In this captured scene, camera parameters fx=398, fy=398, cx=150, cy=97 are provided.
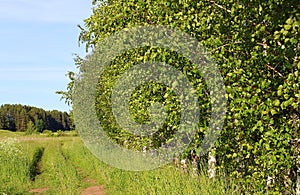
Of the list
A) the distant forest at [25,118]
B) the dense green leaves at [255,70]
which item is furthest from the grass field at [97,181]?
the distant forest at [25,118]

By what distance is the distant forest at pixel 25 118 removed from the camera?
6093 inches

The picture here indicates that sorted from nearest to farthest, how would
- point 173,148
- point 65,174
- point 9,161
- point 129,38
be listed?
point 173,148 < point 129,38 < point 65,174 < point 9,161

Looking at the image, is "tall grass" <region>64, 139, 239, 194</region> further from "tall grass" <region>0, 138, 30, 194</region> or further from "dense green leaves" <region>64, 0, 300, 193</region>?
"tall grass" <region>0, 138, 30, 194</region>

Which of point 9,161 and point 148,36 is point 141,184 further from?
point 9,161

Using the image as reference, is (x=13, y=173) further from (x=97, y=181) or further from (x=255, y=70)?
(x=255, y=70)

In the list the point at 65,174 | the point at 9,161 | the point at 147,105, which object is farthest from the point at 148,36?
the point at 9,161

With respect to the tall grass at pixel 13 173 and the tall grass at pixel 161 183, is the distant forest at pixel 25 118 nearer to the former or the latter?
the tall grass at pixel 13 173

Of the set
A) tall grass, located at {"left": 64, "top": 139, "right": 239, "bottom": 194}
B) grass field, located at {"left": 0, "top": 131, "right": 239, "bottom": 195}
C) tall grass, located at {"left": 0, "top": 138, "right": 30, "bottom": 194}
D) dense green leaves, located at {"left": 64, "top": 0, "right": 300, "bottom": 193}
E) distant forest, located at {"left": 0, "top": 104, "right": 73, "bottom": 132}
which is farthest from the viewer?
distant forest, located at {"left": 0, "top": 104, "right": 73, "bottom": 132}

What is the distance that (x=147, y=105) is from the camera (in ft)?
35.6

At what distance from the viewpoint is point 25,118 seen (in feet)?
522

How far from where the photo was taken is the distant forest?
155 meters

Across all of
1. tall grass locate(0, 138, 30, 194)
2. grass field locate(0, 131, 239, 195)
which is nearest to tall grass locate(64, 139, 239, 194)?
grass field locate(0, 131, 239, 195)

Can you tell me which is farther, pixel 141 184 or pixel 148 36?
pixel 141 184

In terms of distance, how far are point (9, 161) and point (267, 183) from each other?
19335 mm
